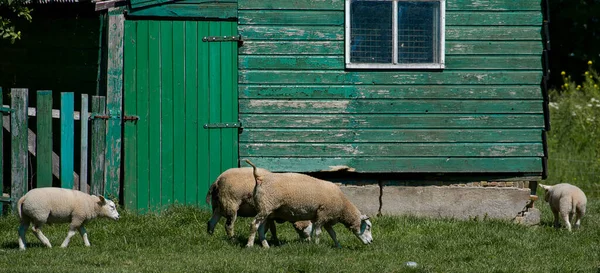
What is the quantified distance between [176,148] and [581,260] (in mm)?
5258

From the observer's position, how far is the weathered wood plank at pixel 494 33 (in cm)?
1280

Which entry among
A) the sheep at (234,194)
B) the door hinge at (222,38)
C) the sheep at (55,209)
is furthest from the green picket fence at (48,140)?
the sheep at (234,194)

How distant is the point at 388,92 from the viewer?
12.8 meters

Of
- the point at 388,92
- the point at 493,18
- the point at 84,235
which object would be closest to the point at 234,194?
the point at 84,235

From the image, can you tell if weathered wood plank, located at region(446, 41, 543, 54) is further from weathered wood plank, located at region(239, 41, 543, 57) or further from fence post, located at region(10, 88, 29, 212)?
fence post, located at region(10, 88, 29, 212)

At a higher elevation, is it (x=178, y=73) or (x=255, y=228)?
(x=178, y=73)

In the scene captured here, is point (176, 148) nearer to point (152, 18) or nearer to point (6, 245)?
point (152, 18)

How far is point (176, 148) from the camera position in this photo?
12.5 metres

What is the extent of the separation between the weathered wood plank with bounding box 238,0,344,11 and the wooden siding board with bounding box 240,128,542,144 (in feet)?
5.28

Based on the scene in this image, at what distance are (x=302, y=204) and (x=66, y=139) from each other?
3405 millimetres

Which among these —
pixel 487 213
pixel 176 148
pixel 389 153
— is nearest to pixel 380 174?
pixel 389 153

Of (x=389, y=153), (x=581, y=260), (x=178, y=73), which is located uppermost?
(x=178, y=73)

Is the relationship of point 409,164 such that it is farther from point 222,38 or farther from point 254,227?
point 254,227

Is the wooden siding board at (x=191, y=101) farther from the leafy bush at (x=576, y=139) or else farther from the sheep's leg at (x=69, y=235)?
the leafy bush at (x=576, y=139)
